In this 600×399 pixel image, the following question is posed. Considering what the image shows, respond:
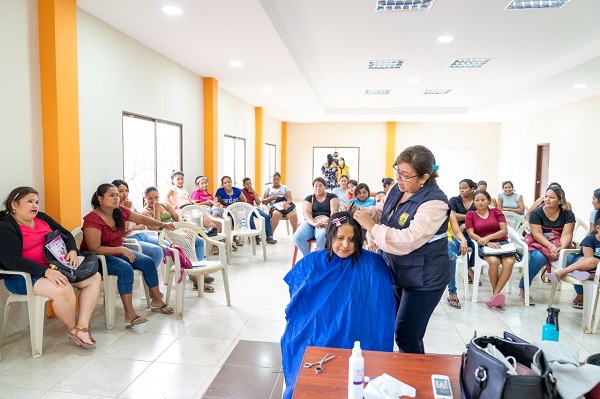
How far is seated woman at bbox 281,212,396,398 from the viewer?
197cm

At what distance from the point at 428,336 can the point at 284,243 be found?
3.91m

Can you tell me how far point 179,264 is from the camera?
3.63 meters

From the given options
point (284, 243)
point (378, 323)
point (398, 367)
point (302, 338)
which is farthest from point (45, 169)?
point (284, 243)

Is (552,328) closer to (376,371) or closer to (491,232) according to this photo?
(376,371)

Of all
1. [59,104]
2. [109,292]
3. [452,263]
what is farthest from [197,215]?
[452,263]

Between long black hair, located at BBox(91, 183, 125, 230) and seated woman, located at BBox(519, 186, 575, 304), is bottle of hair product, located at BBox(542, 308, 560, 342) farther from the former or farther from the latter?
long black hair, located at BBox(91, 183, 125, 230)

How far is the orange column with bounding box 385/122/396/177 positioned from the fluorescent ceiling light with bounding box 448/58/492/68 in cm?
697

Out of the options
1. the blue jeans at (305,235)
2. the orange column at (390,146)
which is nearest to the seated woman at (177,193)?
the blue jeans at (305,235)

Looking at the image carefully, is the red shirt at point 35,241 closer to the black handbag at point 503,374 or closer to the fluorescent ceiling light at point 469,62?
the black handbag at point 503,374

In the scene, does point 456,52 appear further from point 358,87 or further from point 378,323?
point 378,323

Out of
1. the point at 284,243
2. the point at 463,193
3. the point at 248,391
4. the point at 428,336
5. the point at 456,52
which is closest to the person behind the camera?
the point at 248,391

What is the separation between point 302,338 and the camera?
1.98 m

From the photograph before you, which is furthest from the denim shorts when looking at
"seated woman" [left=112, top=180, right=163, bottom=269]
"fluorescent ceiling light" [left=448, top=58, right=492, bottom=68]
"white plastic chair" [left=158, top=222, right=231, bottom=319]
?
"fluorescent ceiling light" [left=448, top=58, right=492, bottom=68]

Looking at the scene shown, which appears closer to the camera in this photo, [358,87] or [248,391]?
[248,391]
